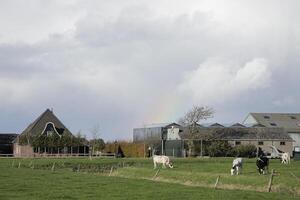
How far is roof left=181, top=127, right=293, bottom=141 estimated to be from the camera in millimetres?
113113

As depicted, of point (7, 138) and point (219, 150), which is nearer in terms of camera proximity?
point (219, 150)

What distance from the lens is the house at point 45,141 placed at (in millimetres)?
Result: 115250

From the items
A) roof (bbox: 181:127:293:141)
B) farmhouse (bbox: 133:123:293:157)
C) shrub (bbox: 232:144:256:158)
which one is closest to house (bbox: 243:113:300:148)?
farmhouse (bbox: 133:123:293:157)

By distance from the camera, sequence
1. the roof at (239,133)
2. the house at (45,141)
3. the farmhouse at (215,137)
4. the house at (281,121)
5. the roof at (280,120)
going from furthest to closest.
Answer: the roof at (280,120), the house at (281,121), the house at (45,141), the roof at (239,133), the farmhouse at (215,137)

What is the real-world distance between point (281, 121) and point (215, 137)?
33902 mm

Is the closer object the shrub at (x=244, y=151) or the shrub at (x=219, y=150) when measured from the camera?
the shrub at (x=219, y=150)

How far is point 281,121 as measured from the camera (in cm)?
13938

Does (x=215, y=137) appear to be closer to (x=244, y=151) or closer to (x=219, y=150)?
(x=219, y=150)

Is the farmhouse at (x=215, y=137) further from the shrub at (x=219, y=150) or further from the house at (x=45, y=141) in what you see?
the house at (x=45, y=141)

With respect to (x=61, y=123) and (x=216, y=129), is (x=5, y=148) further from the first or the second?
(x=216, y=129)

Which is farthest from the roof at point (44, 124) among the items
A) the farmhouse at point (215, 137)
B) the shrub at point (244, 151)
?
the shrub at point (244, 151)

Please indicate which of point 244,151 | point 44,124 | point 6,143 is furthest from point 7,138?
point 244,151

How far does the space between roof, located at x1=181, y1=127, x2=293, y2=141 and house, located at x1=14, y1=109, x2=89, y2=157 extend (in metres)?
22.8

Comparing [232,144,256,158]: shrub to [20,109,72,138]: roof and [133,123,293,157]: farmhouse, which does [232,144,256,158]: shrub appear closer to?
[133,123,293,157]: farmhouse
